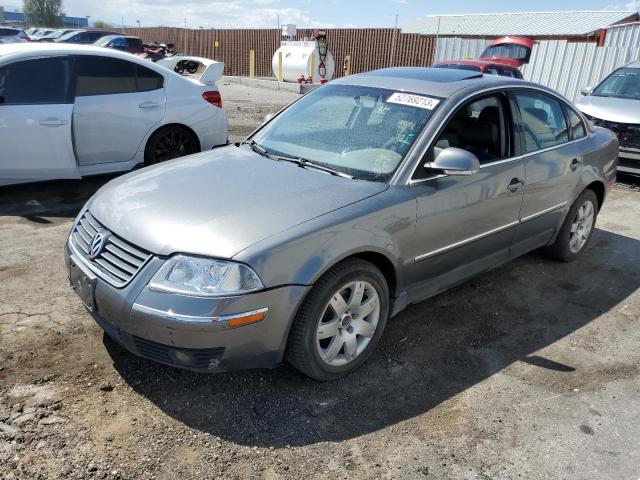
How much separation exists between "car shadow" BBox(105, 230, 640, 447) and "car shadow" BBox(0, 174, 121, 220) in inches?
114

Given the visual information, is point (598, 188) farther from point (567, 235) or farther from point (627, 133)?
point (627, 133)

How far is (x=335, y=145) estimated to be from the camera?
3.71 m

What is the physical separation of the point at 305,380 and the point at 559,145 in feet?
9.61

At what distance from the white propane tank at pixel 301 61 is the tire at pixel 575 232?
53.5 ft

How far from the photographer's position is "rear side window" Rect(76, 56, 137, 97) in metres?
6.10

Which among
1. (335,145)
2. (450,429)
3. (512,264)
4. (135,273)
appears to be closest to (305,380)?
(450,429)

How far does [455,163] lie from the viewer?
3.33m

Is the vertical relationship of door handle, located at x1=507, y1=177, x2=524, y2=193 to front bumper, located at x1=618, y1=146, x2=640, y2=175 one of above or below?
above

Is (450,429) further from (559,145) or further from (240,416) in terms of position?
(559,145)

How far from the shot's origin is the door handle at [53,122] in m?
5.70

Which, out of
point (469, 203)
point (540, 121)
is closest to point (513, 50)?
point (540, 121)

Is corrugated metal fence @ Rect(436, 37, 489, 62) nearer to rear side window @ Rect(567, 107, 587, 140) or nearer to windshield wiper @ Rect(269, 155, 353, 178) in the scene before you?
rear side window @ Rect(567, 107, 587, 140)

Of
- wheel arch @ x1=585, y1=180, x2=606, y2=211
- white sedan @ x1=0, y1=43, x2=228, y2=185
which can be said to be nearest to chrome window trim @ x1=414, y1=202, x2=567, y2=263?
wheel arch @ x1=585, y1=180, x2=606, y2=211

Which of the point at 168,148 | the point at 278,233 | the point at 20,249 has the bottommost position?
the point at 20,249
